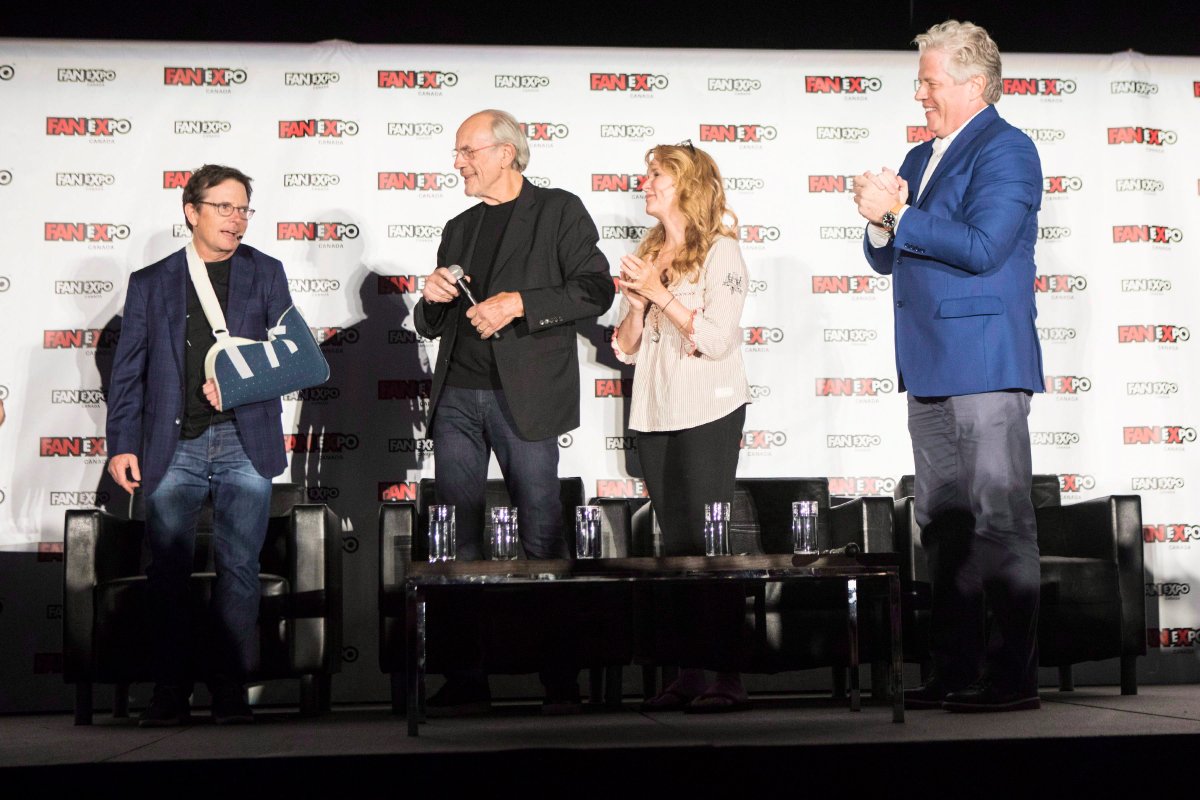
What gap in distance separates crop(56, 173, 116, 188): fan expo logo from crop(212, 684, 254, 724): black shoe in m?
2.49

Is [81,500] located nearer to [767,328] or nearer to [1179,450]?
[767,328]

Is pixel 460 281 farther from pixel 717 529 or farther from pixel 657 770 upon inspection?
pixel 657 770

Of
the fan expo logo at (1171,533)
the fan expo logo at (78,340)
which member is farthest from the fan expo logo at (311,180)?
the fan expo logo at (1171,533)

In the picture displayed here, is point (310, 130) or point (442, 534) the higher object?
point (310, 130)

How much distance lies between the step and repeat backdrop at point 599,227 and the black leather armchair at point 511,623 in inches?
36.2

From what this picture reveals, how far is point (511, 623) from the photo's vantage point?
4512 millimetres

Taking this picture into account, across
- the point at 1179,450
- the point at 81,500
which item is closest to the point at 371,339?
the point at 81,500

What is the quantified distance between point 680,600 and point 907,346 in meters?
1.05

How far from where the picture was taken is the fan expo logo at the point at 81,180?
577 centimetres

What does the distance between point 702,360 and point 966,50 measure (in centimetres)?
125

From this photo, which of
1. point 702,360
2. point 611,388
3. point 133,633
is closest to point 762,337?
point 611,388

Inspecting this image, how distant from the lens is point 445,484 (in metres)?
4.28

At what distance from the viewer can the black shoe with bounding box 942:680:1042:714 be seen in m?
3.91

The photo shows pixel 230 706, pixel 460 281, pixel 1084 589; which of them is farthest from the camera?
pixel 1084 589
